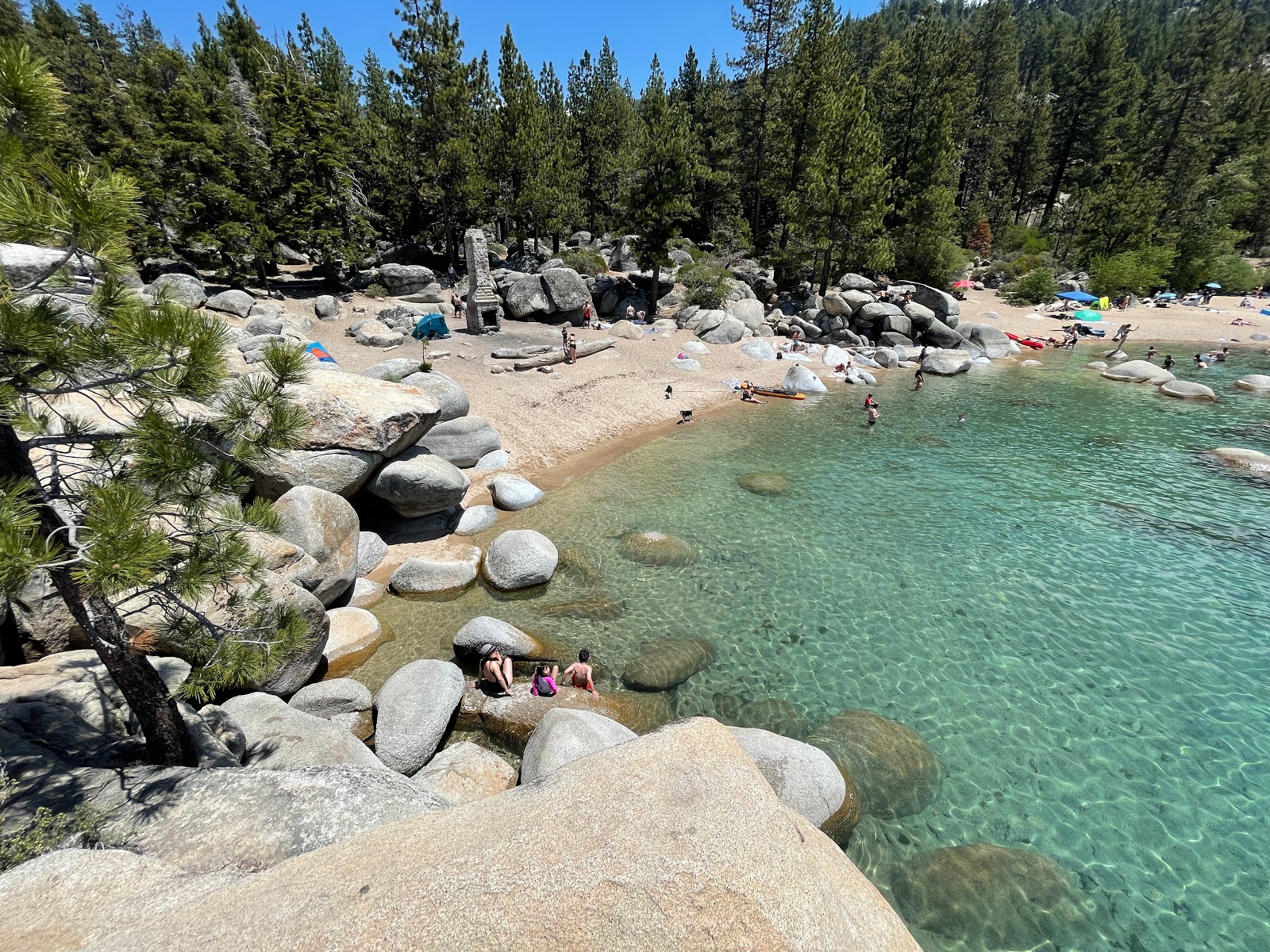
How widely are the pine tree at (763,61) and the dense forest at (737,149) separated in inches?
6.5

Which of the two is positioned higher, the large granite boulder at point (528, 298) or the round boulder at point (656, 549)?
the large granite boulder at point (528, 298)

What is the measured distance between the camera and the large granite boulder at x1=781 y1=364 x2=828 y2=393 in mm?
27078

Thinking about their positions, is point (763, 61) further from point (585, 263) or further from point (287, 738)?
point (287, 738)

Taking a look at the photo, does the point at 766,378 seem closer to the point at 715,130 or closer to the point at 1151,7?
the point at 715,130

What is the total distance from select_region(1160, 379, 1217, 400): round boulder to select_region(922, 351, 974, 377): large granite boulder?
8.69 metres

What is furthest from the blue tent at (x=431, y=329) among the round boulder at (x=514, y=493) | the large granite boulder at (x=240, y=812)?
the large granite boulder at (x=240, y=812)

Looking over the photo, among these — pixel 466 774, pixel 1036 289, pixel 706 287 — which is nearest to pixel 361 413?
pixel 466 774

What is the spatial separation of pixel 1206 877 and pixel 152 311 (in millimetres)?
12661

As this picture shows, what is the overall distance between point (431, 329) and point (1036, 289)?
49.0 m

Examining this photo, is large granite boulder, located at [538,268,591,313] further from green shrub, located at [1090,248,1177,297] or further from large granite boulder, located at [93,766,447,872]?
green shrub, located at [1090,248,1177,297]

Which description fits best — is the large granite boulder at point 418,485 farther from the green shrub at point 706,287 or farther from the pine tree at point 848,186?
the pine tree at point 848,186

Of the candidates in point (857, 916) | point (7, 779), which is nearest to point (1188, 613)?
point (857, 916)

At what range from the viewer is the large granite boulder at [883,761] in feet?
25.9

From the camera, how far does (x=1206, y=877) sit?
22.9 feet
